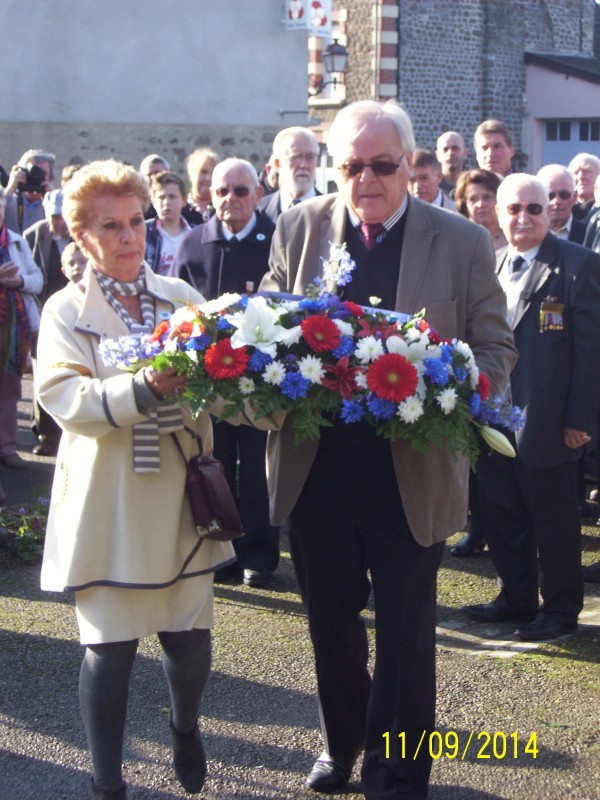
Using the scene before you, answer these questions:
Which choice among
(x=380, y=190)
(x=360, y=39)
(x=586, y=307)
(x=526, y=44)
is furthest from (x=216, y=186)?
(x=526, y=44)

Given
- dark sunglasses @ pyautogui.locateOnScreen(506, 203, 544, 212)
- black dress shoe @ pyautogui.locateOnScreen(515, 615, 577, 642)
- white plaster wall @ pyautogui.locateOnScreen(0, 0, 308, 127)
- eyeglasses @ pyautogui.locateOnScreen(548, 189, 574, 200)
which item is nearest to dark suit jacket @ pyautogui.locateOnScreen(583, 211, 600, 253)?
eyeglasses @ pyautogui.locateOnScreen(548, 189, 574, 200)

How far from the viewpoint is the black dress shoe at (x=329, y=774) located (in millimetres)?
4113

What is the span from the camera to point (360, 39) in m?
35.3

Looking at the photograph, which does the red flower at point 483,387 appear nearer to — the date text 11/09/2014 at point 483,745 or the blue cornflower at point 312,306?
the blue cornflower at point 312,306

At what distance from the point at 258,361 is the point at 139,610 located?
0.92m

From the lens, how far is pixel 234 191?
6.80m

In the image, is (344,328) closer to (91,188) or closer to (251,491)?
(91,188)

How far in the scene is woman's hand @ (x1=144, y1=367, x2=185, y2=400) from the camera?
352 centimetres

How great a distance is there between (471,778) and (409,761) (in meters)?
0.42

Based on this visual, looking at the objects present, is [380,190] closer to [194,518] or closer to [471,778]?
[194,518]

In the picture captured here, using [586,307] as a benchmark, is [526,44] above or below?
above

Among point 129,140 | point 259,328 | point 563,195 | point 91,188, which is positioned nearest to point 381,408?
point 259,328

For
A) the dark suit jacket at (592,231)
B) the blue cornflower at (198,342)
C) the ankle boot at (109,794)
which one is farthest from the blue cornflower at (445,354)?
the dark suit jacket at (592,231)

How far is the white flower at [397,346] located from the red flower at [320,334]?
148mm
